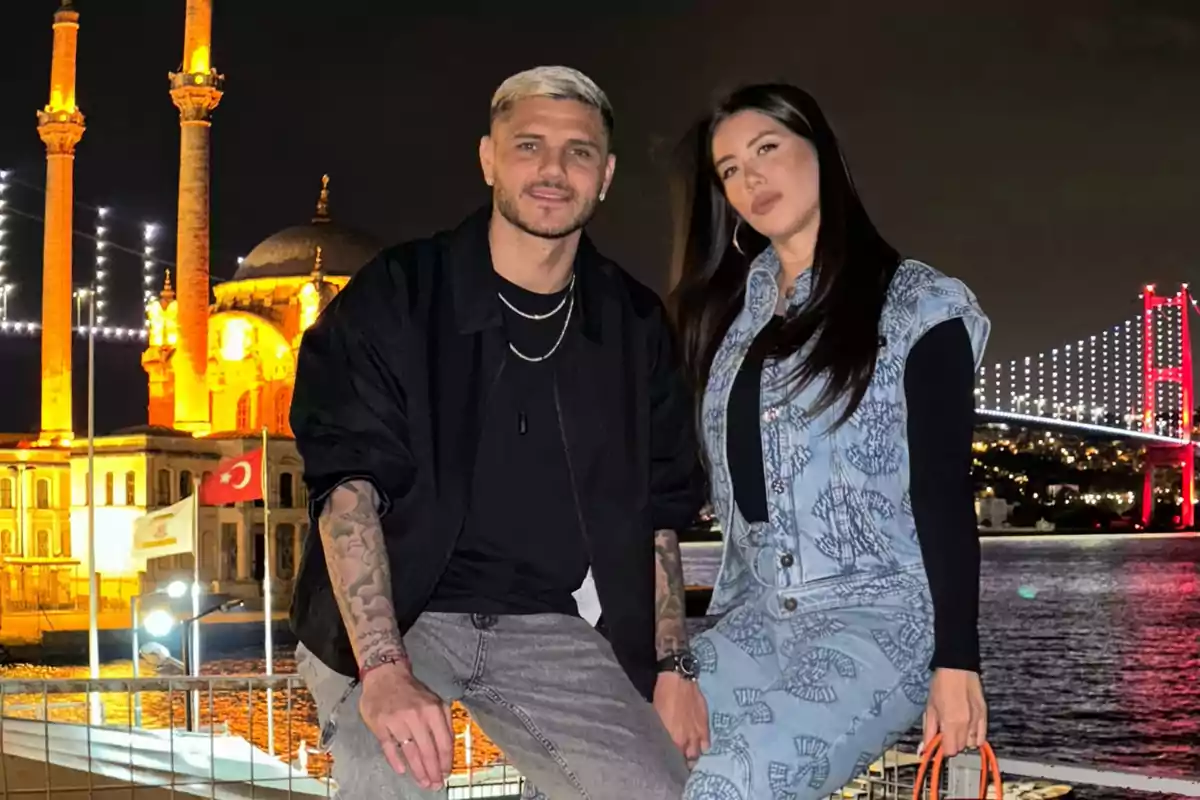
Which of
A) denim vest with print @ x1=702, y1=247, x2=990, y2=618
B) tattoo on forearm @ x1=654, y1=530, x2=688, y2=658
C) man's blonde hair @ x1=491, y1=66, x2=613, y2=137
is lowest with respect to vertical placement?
tattoo on forearm @ x1=654, y1=530, x2=688, y2=658

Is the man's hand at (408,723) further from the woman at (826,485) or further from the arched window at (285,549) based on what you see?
the arched window at (285,549)

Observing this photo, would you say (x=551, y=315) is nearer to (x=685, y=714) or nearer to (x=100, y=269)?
(x=685, y=714)

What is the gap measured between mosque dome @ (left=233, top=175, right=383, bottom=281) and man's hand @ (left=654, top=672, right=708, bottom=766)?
172 ft

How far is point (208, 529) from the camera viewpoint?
4662 cm

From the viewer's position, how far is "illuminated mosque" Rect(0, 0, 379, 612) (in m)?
46.1

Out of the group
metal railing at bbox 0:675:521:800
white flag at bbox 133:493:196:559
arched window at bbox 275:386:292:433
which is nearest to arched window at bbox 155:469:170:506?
arched window at bbox 275:386:292:433

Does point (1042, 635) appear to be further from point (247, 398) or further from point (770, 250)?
point (770, 250)

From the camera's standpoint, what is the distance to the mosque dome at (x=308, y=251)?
56.1 metres

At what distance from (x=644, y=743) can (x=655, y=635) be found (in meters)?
0.29

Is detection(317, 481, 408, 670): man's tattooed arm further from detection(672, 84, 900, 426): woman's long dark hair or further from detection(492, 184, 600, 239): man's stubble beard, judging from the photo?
detection(672, 84, 900, 426): woman's long dark hair

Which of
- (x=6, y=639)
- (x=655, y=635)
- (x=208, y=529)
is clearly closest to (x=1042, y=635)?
(x=208, y=529)

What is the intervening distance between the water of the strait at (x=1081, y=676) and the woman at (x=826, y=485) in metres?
4.29

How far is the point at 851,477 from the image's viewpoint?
3305 millimetres

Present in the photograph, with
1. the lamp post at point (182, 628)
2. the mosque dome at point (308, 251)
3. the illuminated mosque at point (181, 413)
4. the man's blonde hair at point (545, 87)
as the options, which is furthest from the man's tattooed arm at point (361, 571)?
the mosque dome at point (308, 251)
